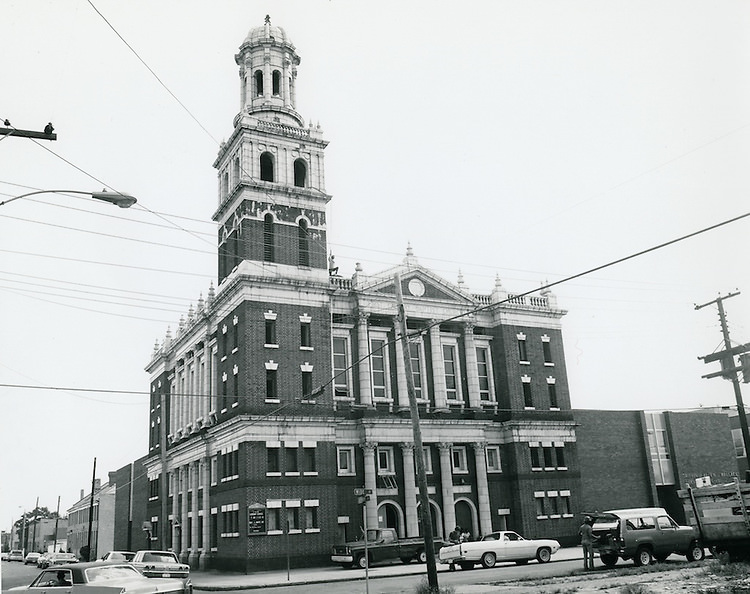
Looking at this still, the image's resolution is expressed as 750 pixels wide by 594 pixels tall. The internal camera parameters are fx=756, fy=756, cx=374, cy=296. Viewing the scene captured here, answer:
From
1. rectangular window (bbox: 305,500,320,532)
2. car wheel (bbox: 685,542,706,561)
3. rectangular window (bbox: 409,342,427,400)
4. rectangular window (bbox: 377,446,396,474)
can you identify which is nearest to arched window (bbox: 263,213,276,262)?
rectangular window (bbox: 409,342,427,400)

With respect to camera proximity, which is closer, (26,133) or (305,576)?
(26,133)

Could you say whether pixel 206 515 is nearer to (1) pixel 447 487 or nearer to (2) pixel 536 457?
(1) pixel 447 487

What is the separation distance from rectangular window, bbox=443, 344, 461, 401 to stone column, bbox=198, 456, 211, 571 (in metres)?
16.4

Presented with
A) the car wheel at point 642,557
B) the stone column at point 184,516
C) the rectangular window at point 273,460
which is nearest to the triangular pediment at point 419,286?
the rectangular window at point 273,460

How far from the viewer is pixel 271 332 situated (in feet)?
146

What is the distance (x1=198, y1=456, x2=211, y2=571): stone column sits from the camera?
4744 centimetres

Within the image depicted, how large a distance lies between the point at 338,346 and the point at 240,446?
913cm

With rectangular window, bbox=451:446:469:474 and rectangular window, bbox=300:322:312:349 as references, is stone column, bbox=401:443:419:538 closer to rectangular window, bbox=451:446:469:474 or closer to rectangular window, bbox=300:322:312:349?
rectangular window, bbox=451:446:469:474

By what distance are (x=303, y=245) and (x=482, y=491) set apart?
19411 mm

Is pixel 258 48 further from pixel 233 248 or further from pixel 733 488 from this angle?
pixel 733 488

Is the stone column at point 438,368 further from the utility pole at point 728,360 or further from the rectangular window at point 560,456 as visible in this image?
the utility pole at point 728,360

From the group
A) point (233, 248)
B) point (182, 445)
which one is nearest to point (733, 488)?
point (233, 248)

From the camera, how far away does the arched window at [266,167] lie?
160 feet

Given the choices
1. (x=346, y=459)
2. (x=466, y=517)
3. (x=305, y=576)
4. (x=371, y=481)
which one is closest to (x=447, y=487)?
(x=466, y=517)
